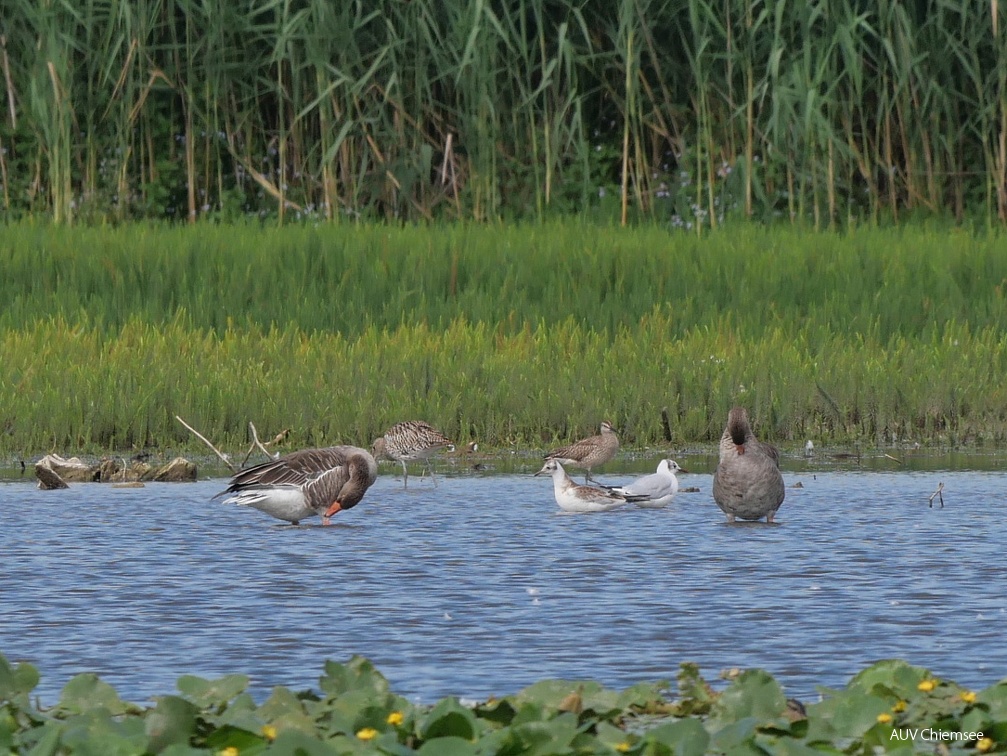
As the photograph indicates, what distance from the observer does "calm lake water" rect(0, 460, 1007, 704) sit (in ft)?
19.5

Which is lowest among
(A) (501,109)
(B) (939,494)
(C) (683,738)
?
(C) (683,738)

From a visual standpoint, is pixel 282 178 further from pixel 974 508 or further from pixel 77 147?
pixel 974 508

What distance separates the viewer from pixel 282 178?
18953 millimetres

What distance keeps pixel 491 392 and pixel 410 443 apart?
1.38 m

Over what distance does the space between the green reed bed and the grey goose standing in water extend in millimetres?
2842

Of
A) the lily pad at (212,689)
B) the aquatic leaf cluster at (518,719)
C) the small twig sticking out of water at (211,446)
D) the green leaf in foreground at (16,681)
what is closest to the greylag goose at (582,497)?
the small twig sticking out of water at (211,446)

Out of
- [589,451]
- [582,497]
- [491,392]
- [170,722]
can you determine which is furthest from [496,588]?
[491,392]

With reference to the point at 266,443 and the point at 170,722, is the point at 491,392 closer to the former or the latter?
the point at 266,443

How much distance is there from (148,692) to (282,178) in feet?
44.8

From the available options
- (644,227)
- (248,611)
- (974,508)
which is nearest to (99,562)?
(248,611)

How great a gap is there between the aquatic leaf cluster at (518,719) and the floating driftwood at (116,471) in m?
5.27

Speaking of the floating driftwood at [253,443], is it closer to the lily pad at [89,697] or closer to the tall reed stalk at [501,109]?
the lily pad at [89,697]

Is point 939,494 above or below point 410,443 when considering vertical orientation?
below

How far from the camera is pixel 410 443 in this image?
422 inches
